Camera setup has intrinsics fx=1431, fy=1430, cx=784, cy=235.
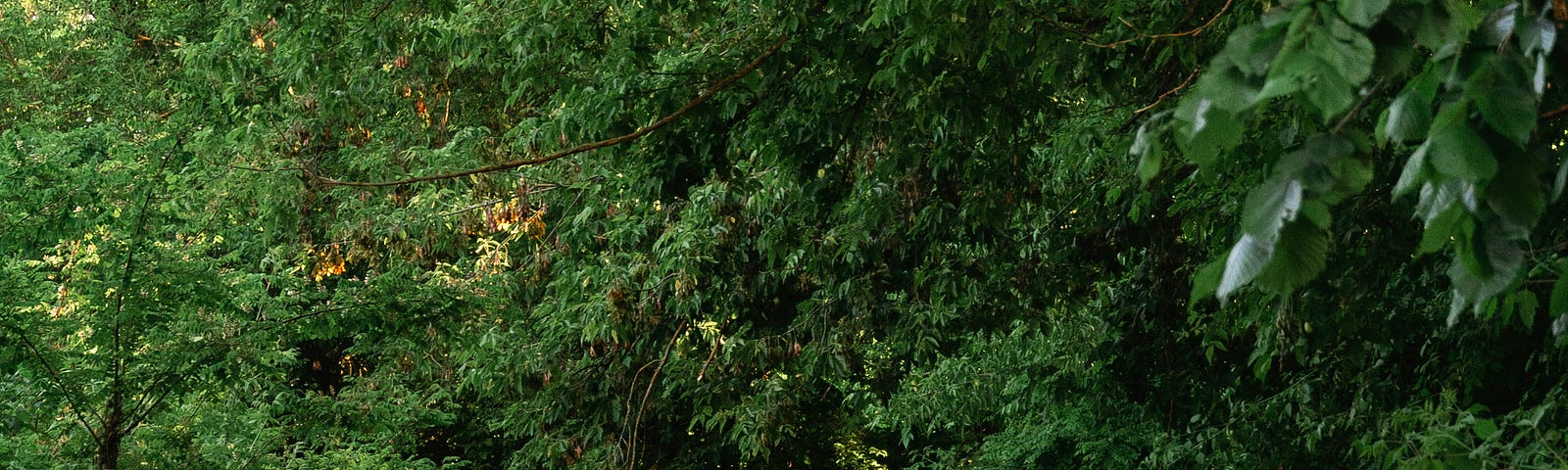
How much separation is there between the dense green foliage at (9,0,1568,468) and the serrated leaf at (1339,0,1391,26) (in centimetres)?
193

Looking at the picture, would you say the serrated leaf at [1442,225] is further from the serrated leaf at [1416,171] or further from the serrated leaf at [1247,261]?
the serrated leaf at [1247,261]

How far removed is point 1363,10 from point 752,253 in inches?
252

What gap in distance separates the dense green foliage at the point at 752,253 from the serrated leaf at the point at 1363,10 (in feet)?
6.32

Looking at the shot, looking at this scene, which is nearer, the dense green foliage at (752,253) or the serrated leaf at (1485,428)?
the serrated leaf at (1485,428)

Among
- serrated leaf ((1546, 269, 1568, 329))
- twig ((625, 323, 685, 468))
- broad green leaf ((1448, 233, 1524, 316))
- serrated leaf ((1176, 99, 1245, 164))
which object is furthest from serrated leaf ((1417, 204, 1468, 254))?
twig ((625, 323, 685, 468))

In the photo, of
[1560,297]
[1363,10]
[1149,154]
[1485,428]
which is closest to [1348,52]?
[1363,10]

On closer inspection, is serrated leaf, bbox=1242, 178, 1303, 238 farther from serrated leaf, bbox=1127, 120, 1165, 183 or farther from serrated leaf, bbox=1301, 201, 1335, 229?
serrated leaf, bbox=1127, 120, 1165, 183

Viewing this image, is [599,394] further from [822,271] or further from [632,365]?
[822,271]

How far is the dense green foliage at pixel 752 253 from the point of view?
4977 mm

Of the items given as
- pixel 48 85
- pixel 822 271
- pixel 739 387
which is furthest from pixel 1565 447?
pixel 48 85

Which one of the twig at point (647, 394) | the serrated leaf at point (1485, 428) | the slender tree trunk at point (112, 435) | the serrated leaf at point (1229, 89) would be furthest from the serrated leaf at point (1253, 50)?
the twig at point (647, 394)

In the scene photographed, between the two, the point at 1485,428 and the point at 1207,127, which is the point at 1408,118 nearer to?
the point at 1207,127

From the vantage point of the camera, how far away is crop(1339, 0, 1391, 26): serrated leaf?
1201 millimetres

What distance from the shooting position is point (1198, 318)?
595cm
